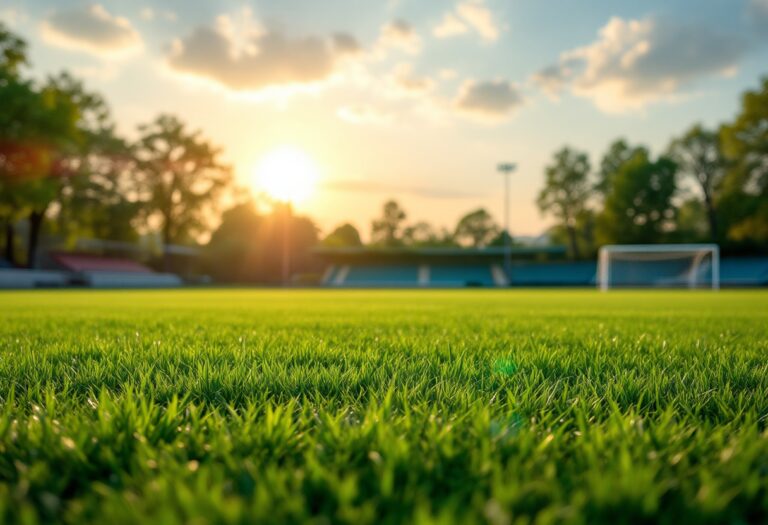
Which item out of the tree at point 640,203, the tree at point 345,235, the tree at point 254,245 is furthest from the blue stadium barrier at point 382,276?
the tree at point 345,235

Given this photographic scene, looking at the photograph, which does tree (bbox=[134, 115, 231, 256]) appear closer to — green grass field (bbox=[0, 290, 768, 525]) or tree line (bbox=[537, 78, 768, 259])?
tree line (bbox=[537, 78, 768, 259])

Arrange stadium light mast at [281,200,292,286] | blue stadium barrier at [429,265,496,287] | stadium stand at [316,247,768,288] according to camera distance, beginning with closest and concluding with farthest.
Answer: stadium stand at [316,247,768,288]
blue stadium barrier at [429,265,496,287]
stadium light mast at [281,200,292,286]

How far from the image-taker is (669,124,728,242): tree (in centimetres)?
4994

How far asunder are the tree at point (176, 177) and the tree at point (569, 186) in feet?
118

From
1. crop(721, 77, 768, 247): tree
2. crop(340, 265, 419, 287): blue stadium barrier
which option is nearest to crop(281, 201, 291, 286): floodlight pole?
crop(340, 265, 419, 287): blue stadium barrier

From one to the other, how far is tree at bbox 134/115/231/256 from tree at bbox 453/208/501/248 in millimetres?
43938

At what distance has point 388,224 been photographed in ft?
274

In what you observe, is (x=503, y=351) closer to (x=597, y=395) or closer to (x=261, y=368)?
Answer: (x=597, y=395)

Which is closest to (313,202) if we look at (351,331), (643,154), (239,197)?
(239,197)

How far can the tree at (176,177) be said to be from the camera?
48500 mm

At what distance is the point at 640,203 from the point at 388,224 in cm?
4167

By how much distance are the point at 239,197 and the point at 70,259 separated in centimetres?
1769

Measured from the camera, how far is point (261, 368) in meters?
2.63

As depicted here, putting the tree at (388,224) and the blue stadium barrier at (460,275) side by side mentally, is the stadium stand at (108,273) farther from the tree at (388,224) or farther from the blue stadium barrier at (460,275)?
the tree at (388,224)
